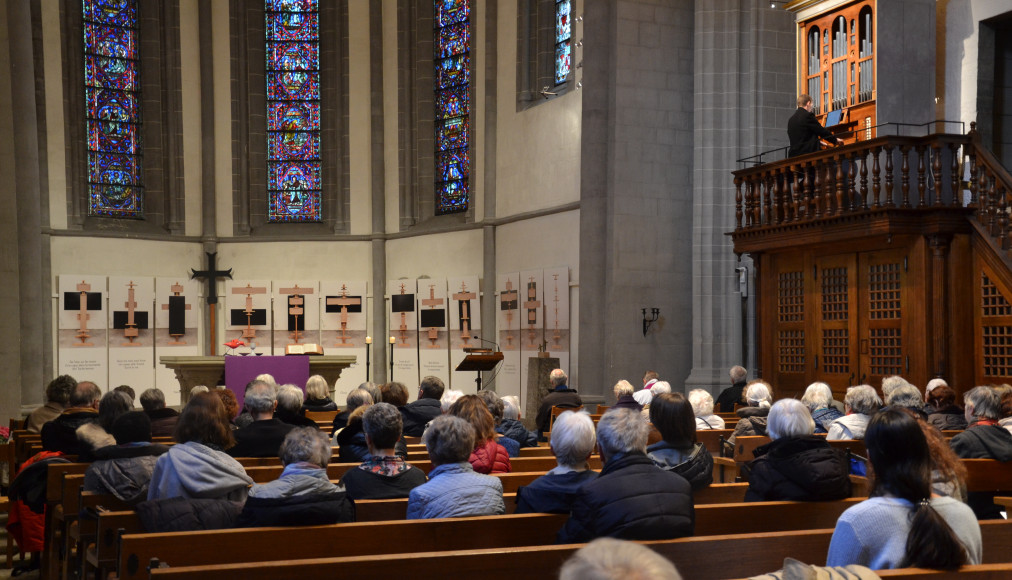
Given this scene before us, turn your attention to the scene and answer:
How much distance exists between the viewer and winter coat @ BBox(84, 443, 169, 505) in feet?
16.6

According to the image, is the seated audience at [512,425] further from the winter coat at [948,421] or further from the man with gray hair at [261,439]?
the winter coat at [948,421]

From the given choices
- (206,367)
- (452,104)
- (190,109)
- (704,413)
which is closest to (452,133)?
(452,104)

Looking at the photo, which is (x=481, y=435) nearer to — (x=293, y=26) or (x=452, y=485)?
(x=452, y=485)

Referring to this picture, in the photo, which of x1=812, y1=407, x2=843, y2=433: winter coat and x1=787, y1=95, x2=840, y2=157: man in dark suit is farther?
x1=787, y1=95, x2=840, y2=157: man in dark suit

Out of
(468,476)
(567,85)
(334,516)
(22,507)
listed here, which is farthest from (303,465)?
(567,85)

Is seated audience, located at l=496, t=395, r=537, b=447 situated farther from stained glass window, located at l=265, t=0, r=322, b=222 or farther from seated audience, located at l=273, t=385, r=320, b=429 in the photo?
stained glass window, located at l=265, t=0, r=322, b=222

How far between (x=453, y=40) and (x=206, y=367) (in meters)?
8.91

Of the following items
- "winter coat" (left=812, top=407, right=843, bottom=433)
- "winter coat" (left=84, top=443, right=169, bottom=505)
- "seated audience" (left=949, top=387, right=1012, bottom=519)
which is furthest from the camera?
"winter coat" (left=812, top=407, right=843, bottom=433)

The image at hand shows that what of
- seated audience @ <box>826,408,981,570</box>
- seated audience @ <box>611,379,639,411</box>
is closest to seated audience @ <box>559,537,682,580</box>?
seated audience @ <box>826,408,981,570</box>

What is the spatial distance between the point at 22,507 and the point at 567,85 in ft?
39.9

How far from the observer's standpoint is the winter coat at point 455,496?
4184 mm

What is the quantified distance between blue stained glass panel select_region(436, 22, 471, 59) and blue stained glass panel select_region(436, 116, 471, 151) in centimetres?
126

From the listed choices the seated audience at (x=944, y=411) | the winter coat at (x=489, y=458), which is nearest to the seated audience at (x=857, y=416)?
the seated audience at (x=944, y=411)

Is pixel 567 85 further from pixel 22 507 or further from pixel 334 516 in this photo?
pixel 334 516
